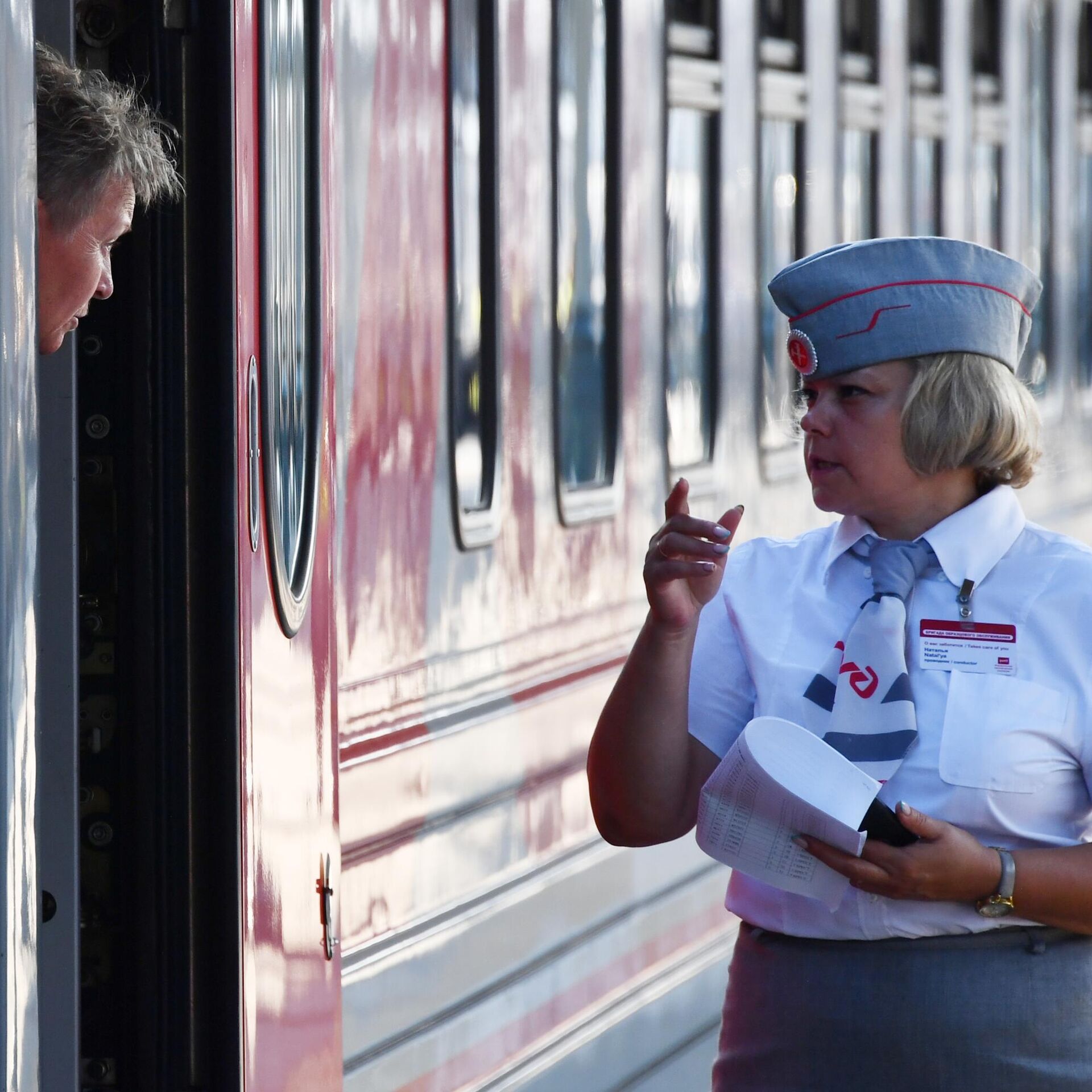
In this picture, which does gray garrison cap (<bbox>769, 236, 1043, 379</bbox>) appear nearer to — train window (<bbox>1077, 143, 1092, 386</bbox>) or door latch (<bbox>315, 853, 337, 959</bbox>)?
door latch (<bbox>315, 853, 337, 959</bbox>)

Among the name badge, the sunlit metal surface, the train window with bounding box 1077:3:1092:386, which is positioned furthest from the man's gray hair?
the train window with bounding box 1077:3:1092:386

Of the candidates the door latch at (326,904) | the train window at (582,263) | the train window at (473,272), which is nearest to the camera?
the door latch at (326,904)

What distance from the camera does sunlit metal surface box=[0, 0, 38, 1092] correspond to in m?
1.21

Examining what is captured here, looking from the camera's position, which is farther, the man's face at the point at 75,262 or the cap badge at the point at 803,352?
the cap badge at the point at 803,352

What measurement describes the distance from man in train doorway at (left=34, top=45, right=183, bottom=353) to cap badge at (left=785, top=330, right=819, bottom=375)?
25.6 inches

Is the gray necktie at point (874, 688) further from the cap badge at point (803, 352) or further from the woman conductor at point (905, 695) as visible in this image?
the cap badge at point (803, 352)

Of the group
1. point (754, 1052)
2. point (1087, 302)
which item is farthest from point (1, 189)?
point (1087, 302)

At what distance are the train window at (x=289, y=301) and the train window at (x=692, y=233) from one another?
1.64 m

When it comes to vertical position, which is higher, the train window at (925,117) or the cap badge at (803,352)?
the train window at (925,117)

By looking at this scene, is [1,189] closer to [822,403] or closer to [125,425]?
[125,425]

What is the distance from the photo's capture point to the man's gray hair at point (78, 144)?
1.76m

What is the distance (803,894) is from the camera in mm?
1855

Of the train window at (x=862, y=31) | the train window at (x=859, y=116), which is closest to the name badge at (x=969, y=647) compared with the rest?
the train window at (x=859, y=116)

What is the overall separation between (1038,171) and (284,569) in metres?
4.73
